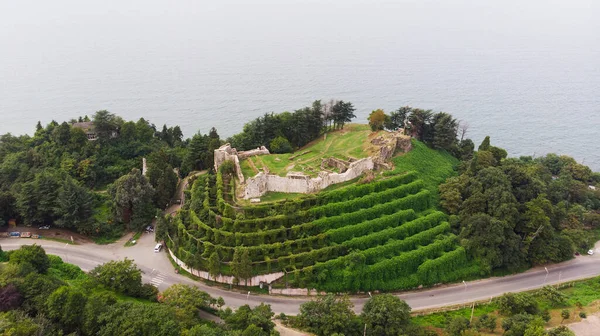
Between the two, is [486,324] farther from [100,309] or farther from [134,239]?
[134,239]

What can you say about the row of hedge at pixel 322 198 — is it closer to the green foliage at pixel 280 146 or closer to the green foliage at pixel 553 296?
the green foliage at pixel 280 146

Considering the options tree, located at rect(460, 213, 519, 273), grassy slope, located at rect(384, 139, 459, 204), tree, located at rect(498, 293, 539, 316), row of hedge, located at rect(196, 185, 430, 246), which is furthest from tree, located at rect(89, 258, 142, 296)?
tree, located at rect(460, 213, 519, 273)

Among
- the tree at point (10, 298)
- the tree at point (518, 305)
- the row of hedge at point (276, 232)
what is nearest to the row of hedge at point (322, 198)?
the row of hedge at point (276, 232)

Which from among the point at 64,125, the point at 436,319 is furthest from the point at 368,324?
the point at 64,125

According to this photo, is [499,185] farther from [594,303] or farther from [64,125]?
[64,125]

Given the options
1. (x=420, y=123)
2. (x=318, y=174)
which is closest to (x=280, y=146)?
(x=318, y=174)

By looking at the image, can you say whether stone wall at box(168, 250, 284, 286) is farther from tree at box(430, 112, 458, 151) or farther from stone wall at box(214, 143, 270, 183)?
tree at box(430, 112, 458, 151)
